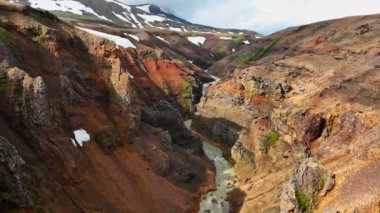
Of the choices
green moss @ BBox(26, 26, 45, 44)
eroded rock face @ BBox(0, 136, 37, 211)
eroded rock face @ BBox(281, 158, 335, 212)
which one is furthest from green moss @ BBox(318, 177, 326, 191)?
green moss @ BBox(26, 26, 45, 44)

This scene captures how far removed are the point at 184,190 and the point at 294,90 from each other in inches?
1103

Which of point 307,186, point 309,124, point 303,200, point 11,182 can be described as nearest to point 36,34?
point 11,182

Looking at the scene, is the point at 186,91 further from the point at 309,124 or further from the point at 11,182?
the point at 11,182

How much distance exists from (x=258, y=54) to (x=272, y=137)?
7387 cm

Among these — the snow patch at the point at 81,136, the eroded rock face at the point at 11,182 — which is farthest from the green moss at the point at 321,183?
the snow patch at the point at 81,136

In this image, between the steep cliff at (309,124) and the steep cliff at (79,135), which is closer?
the steep cliff at (309,124)

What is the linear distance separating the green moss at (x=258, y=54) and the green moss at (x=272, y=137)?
68142 millimetres

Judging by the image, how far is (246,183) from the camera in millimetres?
59344

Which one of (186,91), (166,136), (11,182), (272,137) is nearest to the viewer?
(11,182)

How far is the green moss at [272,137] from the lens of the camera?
61069mm

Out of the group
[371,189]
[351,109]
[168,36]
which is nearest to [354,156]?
[371,189]

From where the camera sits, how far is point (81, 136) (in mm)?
50969

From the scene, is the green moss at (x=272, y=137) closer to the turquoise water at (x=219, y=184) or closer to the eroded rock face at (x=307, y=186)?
the turquoise water at (x=219, y=184)

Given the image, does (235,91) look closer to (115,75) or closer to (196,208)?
(115,75)
